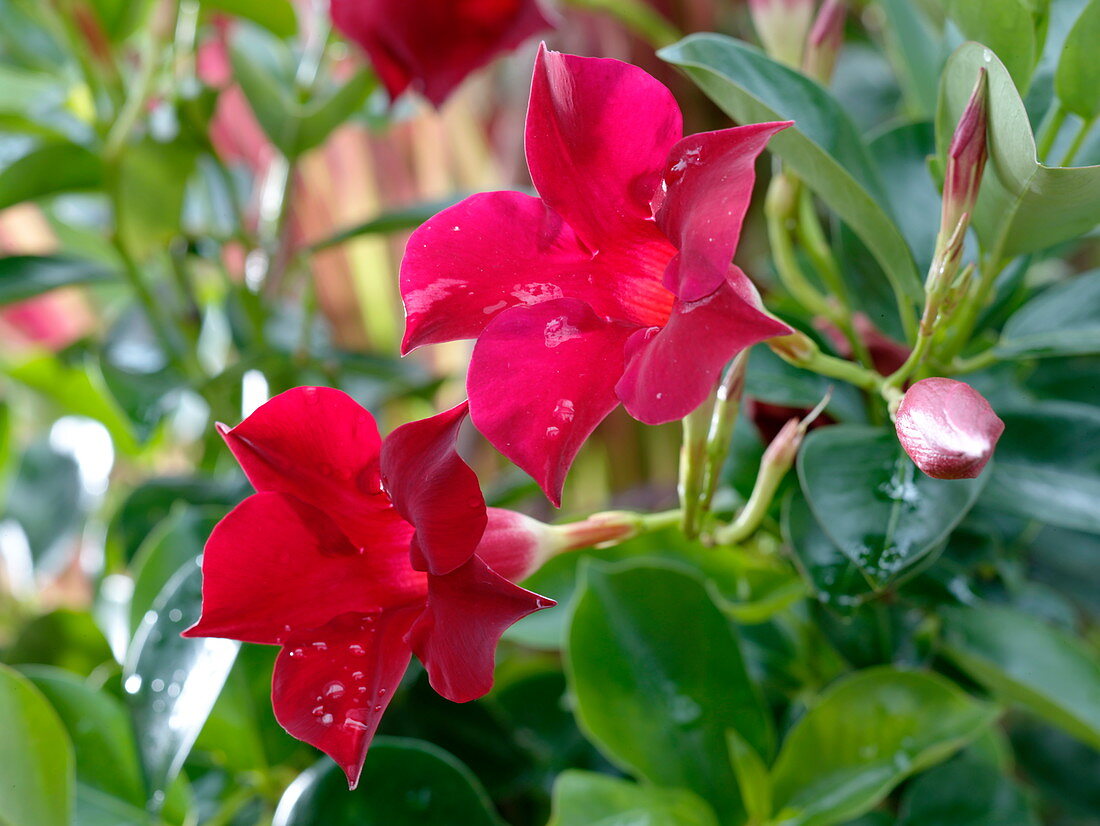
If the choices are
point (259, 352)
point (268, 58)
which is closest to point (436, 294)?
point (259, 352)

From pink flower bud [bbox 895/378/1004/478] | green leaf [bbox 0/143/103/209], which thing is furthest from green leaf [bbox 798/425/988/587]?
green leaf [bbox 0/143/103/209]

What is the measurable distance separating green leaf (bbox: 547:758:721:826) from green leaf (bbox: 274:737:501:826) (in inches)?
1.8

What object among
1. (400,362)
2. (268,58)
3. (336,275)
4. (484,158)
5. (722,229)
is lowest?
(336,275)

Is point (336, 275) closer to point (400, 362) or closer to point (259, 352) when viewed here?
point (400, 362)

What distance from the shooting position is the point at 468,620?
331 millimetres

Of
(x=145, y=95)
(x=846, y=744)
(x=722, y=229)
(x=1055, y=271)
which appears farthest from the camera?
(x=1055, y=271)

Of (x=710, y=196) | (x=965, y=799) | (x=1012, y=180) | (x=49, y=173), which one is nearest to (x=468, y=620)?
(x=710, y=196)

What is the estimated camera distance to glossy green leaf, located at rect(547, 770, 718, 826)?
1.51 feet

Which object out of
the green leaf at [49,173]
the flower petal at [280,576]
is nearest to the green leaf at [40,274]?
the green leaf at [49,173]

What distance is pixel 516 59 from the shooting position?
1550mm

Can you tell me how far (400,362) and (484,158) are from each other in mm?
809

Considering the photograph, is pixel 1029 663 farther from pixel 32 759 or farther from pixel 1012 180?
pixel 32 759

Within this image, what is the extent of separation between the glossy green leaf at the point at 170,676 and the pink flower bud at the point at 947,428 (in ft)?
1.12

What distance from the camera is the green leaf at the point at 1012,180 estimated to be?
1.10ft
